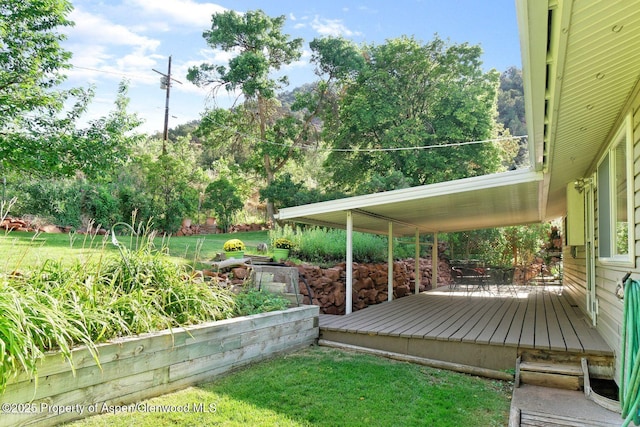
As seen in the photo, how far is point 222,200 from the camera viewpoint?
16906 mm

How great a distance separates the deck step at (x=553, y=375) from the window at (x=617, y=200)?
116cm

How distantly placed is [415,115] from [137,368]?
56.4 feet

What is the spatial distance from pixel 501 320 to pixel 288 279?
3193mm

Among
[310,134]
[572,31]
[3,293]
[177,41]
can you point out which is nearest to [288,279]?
[3,293]

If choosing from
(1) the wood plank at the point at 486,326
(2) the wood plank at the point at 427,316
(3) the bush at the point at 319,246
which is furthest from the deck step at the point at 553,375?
(3) the bush at the point at 319,246

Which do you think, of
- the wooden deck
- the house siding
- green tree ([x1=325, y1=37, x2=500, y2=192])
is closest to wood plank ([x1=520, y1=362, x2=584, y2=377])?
the wooden deck

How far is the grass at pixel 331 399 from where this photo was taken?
3047mm

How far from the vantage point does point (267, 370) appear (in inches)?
165

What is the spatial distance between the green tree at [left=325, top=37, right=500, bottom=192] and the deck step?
1302 centimetres

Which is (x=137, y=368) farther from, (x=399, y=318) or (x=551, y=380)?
(x=399, y=318)

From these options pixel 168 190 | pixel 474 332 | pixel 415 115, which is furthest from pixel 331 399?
pixel 415 115

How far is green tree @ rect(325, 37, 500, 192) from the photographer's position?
17.3 meters

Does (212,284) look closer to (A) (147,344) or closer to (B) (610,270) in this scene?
(A) (147,344)

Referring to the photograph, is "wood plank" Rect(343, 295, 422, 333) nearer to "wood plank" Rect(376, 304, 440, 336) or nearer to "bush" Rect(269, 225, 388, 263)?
"wood plank" Rect(376, 304, 440, 336)
